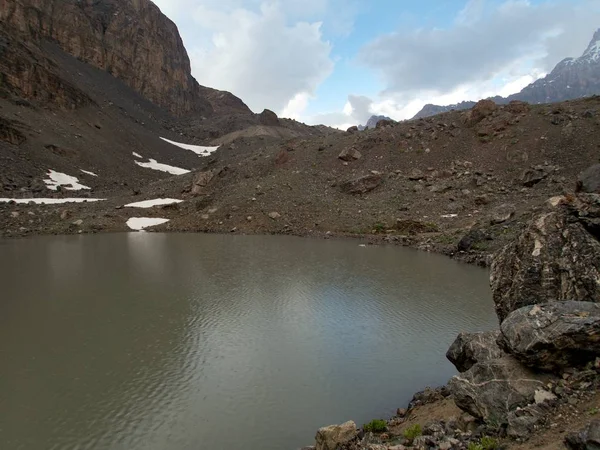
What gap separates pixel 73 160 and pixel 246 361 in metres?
58.7

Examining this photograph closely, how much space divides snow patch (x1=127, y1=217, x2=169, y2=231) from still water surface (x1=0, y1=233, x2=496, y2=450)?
1530 cm

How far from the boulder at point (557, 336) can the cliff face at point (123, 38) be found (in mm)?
90858

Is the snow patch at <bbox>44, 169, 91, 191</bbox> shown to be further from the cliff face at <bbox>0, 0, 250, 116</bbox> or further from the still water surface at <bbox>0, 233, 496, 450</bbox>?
the cliff face at <bbox>0, 0, 250, 116</bbox>

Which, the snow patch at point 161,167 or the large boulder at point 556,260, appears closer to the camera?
the large boulder at point 556,260

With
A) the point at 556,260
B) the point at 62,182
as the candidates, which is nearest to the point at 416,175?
the point at 556,260

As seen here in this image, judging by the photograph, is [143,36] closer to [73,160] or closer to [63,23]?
[63,23]

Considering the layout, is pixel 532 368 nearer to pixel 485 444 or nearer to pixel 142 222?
pixel 485 444

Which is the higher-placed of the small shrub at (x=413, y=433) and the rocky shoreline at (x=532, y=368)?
the rocky shoreline at (x=532, y=368)

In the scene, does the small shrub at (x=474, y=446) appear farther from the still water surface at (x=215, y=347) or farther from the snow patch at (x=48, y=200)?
the snow patch at (x=48, y=200)

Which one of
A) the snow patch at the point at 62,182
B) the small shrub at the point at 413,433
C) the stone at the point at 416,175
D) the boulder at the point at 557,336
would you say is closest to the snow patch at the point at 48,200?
the snow patch at the point at 62,182

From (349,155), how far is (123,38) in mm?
82684

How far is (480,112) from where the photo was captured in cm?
4759

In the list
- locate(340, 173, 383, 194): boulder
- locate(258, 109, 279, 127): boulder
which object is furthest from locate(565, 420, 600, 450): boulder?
locate(258, 109, 279, 127): boulder

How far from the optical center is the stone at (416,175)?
42.2m
